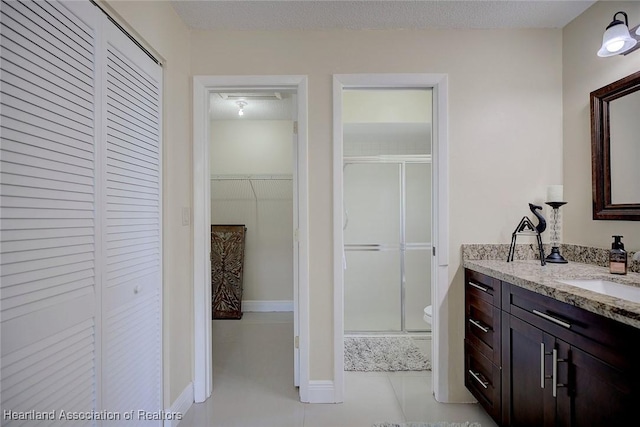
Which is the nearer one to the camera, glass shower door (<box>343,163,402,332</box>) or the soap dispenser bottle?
the soap dispenser bottle

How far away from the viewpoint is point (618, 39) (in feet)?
5.30

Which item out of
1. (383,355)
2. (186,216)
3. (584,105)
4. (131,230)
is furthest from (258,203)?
(584,105)

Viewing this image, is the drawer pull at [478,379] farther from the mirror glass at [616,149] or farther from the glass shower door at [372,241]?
the glass shower door at [372,241]

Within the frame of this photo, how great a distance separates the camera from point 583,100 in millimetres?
2021

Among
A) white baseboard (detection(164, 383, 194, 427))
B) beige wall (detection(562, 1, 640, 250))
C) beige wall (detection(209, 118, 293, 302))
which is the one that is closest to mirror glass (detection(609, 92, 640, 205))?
beige wall (detection(562, 1, 640, 250))

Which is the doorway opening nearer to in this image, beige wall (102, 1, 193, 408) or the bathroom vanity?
the bathroom vanity

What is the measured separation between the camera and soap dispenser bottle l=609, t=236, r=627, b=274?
5.29ft

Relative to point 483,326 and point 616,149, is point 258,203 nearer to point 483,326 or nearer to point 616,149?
point 483,326

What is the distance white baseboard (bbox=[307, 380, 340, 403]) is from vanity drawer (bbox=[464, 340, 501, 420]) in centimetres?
88

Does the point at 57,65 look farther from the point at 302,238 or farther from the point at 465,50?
the point at 465,50

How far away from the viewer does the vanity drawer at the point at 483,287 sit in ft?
5.83

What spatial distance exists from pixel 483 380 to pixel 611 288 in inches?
33.3

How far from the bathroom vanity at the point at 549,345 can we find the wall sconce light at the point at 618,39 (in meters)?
1.14

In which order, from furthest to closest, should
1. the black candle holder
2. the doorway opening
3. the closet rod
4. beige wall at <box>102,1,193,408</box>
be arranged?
the closet rod → the doorway opening → the black candle holder → beige wall at <box>102,1,193,408</box>
